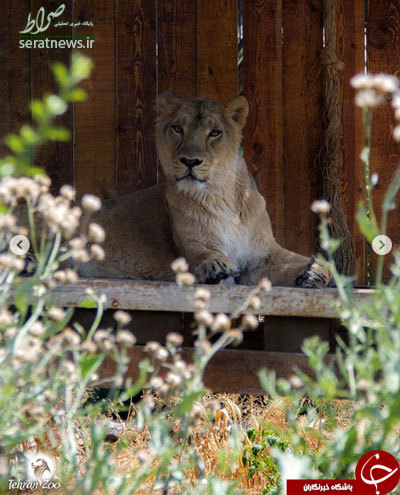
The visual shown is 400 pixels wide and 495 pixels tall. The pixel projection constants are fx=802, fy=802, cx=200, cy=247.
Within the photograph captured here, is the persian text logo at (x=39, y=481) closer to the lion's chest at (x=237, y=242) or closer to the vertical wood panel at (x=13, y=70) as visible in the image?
the lion's chest at (x=237, y=242)

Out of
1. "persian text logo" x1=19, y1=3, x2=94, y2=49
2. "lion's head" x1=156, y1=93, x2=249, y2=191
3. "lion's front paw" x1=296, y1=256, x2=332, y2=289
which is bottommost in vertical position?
"lion's front paw" x1=296, y1=256, x2=332, y2=289

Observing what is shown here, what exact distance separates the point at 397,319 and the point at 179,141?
2.77m

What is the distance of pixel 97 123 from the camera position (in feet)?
16.8

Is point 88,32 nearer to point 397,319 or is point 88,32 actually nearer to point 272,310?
point 272,310

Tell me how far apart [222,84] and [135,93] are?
0.56m

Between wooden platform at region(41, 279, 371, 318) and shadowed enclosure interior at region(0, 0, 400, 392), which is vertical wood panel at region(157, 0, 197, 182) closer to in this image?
shadowed enclosure interior at region(0, 0, 400, 392)

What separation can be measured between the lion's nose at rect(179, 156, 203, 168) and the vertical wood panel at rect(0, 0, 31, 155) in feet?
5.23

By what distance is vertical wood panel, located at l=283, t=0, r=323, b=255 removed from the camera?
502 cm

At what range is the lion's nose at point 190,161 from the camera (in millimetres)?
3953

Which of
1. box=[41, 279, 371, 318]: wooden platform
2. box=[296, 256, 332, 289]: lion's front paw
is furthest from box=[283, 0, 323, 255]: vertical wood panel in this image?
box=[41, 279, 371, 318]: wooden platform

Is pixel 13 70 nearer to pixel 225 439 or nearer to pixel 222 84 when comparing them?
pixel 222 84

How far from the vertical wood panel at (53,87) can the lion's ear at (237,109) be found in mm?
1249

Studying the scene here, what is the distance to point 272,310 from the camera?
305 centimetres

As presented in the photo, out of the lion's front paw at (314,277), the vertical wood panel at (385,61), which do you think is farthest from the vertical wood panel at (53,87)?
the lion's front paw at (314,277)
